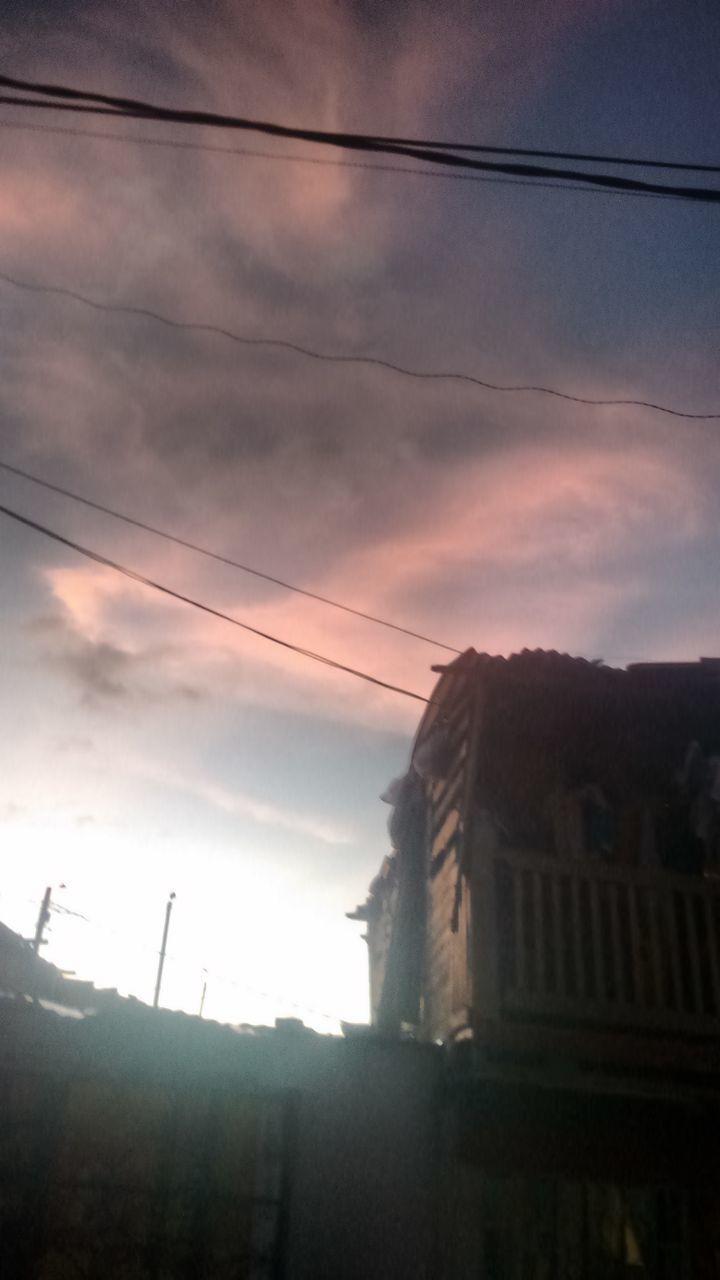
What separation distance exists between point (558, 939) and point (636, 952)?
76 centimetres

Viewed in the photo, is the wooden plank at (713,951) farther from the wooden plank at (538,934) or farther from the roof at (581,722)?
the roof at (581,722)

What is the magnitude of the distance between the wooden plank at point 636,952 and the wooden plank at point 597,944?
294 millimetres

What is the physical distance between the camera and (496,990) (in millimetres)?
7629

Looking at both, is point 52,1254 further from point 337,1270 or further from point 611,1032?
point 611,1032

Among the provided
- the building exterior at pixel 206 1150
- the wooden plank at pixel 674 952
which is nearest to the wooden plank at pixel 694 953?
the wooden plank at pixel 674 952

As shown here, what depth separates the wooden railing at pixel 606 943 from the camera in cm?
768

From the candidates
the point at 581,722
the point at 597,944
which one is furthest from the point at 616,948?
the point at 581,722

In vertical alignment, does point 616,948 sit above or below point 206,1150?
above

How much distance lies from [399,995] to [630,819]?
4.32 m

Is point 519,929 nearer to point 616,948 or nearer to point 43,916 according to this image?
point 616,948

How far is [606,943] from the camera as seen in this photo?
8.12m

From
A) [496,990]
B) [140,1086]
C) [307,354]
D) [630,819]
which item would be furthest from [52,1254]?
[307,354]

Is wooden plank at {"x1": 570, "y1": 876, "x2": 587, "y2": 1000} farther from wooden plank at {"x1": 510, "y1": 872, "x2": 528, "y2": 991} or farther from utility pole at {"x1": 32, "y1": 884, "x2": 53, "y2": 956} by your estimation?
utility pole at {"x1": 32, "y1": 884, "x2": 53, "y2": 956}

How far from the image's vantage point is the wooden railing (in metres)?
7.68
